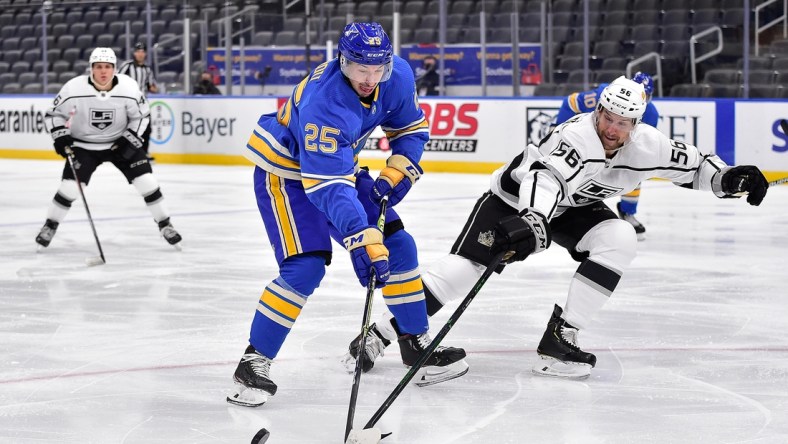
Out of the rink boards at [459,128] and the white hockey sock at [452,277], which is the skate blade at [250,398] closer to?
the white hockey sock at [452,277]

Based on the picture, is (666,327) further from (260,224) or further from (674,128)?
(674,128)

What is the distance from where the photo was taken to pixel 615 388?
3.41 m

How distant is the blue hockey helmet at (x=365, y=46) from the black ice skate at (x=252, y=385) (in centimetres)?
86

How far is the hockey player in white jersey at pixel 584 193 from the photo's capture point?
3381mm

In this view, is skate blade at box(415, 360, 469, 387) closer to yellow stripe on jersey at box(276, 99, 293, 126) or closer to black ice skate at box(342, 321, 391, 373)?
black ice skate at box(342, 321, 391, 373)

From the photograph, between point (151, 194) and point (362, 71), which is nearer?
point (362, 71)

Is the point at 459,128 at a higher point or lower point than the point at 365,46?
lower

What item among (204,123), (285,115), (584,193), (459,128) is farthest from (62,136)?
(204,123)

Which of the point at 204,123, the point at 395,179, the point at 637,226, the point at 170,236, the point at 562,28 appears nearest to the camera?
the point at 395,179

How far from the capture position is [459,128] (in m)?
11.7

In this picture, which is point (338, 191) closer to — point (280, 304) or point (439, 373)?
point (280, 304)

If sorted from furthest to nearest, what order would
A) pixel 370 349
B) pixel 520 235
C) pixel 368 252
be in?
pixel 370 349 → pixel 520 235 → pixel 368 252

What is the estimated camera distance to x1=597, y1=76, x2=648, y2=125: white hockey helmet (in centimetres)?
333

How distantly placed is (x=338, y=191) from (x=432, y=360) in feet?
2.49
